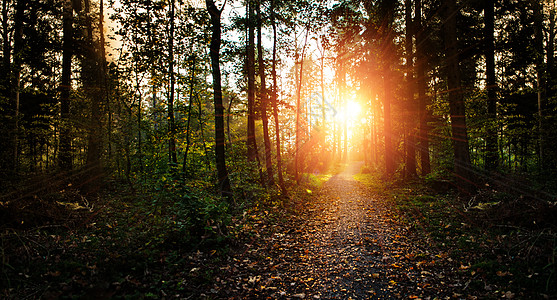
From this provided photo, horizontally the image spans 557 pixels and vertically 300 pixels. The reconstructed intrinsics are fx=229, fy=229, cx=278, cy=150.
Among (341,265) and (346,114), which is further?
(346,114)

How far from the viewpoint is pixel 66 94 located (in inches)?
457

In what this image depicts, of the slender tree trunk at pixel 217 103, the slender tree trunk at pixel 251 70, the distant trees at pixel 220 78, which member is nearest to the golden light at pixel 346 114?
the distant trees at pixel 220 78

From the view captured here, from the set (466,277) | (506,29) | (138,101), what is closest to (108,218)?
(138,101)

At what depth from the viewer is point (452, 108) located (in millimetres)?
9562

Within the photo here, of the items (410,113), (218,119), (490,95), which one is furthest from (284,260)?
(490,95)

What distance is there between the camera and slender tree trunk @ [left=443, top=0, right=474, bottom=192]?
9.30m

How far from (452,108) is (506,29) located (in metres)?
9.21

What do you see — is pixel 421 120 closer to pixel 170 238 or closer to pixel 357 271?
pixel 357 271

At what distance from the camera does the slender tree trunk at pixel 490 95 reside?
1109 centimetres

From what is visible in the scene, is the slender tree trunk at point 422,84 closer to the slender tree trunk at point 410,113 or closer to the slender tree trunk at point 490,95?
the slender tree trunk at point 410,113

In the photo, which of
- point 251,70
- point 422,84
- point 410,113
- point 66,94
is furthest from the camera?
point 410,113

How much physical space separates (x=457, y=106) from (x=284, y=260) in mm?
9420

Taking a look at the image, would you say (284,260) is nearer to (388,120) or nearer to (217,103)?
(217,103)

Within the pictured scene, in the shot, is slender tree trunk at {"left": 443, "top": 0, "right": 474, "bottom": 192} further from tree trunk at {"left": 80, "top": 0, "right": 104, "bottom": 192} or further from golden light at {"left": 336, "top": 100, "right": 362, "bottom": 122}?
golden light at {"left": 336, "top": 100, "right": 362, "bottom": 122}
